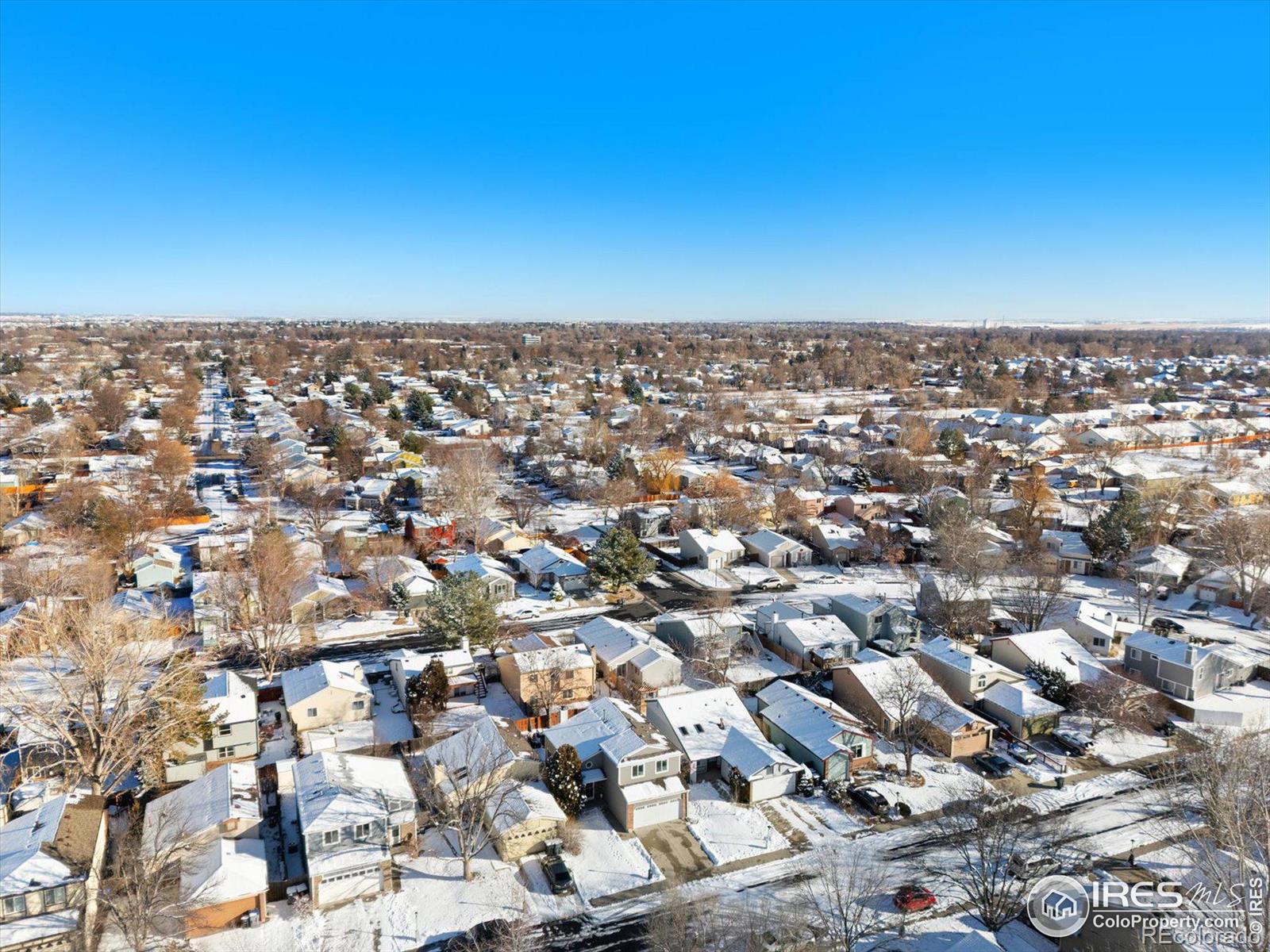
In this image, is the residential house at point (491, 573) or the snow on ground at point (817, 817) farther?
the residential house at point (491, 573)

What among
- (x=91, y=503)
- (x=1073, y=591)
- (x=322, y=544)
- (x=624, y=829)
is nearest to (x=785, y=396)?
(x=1073, y=591)

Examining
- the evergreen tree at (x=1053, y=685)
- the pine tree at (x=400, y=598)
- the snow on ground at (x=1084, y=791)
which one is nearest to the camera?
the snow on ground at (x=1084, y=791)

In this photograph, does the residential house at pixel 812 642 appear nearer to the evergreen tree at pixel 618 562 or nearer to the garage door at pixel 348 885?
the evergreen tree at pixel 618 562

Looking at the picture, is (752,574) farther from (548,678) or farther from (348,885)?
(348,885)

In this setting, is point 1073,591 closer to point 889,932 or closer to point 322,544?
point 889,932

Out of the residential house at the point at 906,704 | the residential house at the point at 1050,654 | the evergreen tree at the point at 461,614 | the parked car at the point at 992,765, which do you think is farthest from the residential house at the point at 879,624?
the evergreen tree at the point at 461,614

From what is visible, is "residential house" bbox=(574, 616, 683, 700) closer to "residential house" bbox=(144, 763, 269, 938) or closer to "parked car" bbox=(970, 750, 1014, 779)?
"parked car" bbox=(970, 750, 1014, 779)

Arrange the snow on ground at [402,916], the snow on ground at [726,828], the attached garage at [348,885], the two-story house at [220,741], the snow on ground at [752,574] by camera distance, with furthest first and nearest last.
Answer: the snow on ground at [752,574] → the two-story house at [220,741] → the snow on ground at [726,828] → the attached garage at [348,885] → the snow on ground at [402,916]

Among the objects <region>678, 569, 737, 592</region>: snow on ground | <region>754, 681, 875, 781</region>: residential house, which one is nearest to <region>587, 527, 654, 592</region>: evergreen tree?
<region>678, 569, 737, 592</region>: snow on ground
